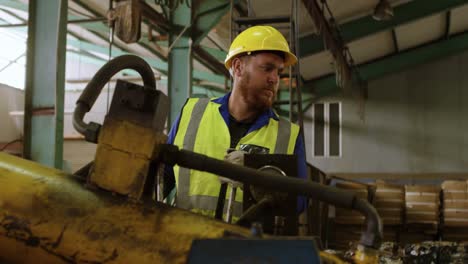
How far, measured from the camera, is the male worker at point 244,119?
220 centimetres

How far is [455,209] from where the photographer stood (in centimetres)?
794

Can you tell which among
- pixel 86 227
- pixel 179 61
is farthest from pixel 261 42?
pixel 179 61

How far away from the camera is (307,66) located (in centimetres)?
1078

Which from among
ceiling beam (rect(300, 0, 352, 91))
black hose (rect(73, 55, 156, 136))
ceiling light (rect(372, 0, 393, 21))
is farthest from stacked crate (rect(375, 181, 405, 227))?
black hose (rect(73, 55, 156, 136))

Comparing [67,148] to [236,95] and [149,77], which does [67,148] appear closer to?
[236,95]

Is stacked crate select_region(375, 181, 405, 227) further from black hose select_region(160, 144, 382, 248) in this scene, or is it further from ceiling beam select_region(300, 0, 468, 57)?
black hose select_region(160, 144, 382, 248)

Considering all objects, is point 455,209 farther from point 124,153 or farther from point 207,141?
point 124,153

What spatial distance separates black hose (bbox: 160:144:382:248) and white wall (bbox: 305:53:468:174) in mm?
11877

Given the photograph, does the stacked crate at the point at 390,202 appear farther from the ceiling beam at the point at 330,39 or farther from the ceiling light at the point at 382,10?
the ceiling light at the point at 382,10

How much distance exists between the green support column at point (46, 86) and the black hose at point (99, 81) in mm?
2743

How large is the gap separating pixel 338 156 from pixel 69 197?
40.1 ft

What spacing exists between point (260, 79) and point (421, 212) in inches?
263

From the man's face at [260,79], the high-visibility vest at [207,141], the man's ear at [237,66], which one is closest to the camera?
the high-visibility vest at [207,141]

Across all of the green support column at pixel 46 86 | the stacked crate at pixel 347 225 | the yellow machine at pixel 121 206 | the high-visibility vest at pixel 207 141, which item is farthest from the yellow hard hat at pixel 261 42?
the stacked crate at pixel 347 225
